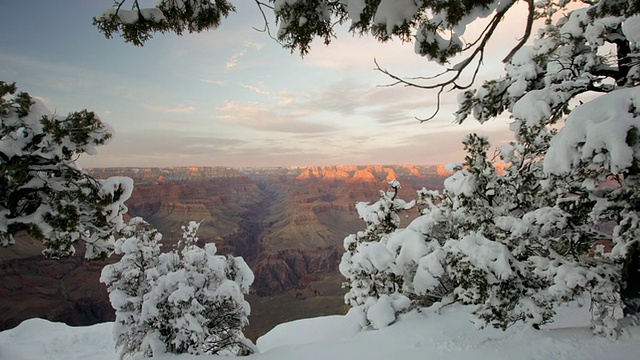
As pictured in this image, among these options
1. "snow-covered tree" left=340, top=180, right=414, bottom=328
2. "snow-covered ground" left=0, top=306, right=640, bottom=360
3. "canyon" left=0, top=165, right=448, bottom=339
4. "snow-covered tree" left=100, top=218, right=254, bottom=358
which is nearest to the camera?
"snow-covered ground" left=0, top=306, right=640, bottom=360

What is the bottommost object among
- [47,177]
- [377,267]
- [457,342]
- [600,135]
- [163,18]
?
[457,342]

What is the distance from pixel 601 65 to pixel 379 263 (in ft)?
24.9

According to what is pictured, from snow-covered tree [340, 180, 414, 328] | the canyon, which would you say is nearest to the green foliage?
snow-covered tree [340, 180, 414, 328]

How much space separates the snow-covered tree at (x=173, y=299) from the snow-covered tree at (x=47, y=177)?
4785 mm

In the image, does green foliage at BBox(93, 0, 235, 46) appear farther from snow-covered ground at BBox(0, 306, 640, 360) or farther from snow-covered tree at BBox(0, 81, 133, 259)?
snow-covered ground at BBox(0, 306, 640, 360)

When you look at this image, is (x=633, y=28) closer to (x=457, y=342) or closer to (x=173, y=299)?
(x=457, y=342)

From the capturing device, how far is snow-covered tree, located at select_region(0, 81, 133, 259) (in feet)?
19.5

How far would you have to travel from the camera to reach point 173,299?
34.2 feet

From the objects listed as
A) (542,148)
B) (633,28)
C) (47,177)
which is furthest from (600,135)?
(47,177)

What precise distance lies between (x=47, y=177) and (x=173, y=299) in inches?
227

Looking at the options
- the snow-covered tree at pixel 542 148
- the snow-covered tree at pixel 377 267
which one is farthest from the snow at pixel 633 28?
the snow-covered tree at pixel 377 267

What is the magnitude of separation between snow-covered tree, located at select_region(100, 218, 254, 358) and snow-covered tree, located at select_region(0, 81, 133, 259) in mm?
4785

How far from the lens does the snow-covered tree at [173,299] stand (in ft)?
35.1

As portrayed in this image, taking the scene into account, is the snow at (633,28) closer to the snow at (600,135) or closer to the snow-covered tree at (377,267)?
the snow at (600,135)
